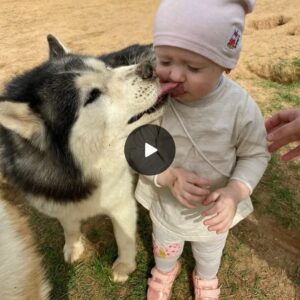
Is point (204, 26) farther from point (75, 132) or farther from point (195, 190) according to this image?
point (75, 132)

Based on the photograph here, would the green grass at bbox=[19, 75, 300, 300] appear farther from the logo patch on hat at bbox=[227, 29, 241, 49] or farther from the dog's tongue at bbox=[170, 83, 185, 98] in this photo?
the logo patch on hat at bbox=[227, 29, 241, 49]

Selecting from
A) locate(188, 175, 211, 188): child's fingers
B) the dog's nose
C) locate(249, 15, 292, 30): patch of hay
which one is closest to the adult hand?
locate(188, 175, 211, 188): child's fingers

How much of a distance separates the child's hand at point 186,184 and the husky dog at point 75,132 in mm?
271

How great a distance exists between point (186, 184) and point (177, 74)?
433mm

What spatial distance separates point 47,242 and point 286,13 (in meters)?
4.93

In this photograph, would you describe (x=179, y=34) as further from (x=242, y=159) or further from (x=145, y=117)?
(x=242, y=159)

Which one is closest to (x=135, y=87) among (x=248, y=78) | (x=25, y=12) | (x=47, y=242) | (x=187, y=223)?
(x=187, y=223)

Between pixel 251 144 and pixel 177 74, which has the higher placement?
pixel 177 74

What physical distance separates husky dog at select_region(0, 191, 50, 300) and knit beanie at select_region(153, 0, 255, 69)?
780 millimetres

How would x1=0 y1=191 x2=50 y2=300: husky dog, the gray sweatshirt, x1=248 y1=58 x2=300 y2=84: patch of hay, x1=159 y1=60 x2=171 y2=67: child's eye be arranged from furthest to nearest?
x1=248 y1=58 x2=300 y2=84: patch of hay, the gray sweatshirt, x1=159 y1=60 x2=171 y2=67: child's eye, x1=0 y1=191 x2=50 y2=300: husky dog

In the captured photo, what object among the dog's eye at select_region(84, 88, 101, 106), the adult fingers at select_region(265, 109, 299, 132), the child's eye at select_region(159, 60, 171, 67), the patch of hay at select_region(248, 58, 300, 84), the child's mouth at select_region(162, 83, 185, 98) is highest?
the child's eye at select_region(159, 60, 171, 67)

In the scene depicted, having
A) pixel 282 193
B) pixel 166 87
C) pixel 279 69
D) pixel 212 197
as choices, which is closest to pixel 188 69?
pixel 166 87

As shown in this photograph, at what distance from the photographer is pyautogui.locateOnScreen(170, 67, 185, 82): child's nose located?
121cm
